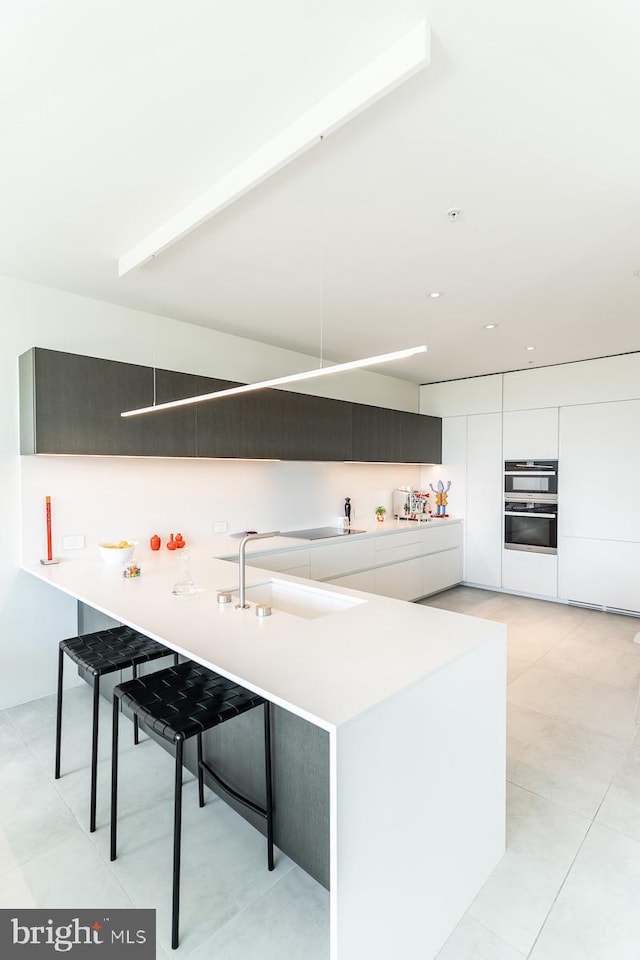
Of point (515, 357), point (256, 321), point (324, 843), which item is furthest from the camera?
point (515, 357)

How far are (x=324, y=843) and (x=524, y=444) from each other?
187 inches

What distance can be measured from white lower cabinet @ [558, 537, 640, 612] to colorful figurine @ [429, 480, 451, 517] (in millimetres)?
1372

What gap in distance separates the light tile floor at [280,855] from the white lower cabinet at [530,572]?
7.93ft

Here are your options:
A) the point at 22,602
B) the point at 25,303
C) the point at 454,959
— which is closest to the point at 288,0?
the point at 25,303

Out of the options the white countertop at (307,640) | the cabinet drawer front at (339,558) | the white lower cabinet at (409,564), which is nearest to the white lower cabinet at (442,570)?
the white lower cabinet at (409,564)

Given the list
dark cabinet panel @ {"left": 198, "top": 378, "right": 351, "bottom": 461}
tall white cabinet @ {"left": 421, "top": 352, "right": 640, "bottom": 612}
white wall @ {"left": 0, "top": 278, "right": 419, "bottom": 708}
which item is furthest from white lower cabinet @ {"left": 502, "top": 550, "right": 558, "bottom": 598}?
white wall @ {"left": 0, "top": 278, "right": 419, "bottom": 708}

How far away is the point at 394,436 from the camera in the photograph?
214 inches

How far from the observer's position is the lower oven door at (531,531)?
5.32 metres

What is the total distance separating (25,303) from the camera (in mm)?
3090

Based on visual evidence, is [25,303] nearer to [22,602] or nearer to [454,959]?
[22,602]

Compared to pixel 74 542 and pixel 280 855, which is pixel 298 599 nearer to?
pixel 280 855

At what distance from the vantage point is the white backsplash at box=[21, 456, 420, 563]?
321 centimetres

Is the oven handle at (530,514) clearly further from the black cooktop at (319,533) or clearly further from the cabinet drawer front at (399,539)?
the black cooktop at (319,533)

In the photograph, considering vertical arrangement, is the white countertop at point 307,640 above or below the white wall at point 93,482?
below
